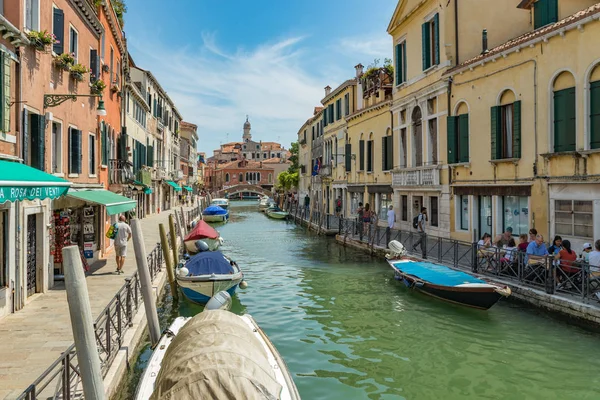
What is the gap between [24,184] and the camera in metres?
6.21

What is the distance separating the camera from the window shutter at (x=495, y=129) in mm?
14250

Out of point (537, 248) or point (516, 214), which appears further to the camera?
point (516, 214)

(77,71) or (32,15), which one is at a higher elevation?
(32,15)

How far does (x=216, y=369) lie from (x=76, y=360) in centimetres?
309

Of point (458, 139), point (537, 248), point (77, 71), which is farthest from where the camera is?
point (458, 139)

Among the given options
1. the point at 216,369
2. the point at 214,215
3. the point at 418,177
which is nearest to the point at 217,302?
the point at 216,369

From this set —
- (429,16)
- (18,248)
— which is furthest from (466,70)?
(18,248)

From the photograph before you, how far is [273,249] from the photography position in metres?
21.8

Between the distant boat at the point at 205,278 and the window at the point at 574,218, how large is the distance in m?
7.93

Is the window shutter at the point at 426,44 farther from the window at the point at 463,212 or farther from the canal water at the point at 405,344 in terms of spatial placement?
the canal water at the point at 405,344

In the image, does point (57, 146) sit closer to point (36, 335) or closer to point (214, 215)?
point (36, 335)

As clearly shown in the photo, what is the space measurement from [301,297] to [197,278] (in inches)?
108

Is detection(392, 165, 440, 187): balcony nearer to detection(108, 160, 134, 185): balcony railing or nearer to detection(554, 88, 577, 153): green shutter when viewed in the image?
detection(554, 88, 577, 153): green shutter

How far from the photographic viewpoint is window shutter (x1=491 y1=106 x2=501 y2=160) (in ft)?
46.8
